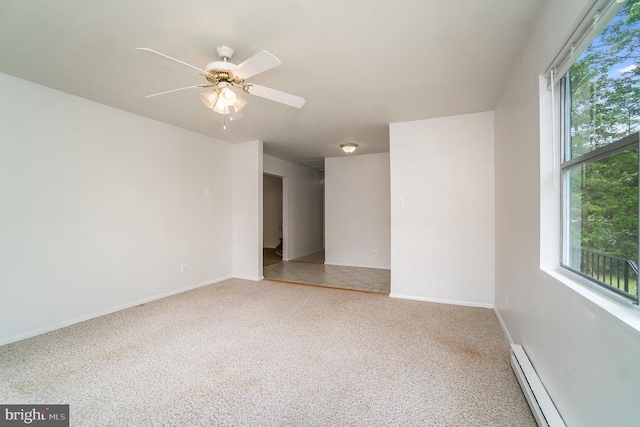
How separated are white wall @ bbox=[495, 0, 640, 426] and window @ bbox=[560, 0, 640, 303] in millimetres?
115

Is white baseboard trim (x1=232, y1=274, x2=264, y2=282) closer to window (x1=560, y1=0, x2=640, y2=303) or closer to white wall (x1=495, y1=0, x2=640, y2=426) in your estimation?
white wall (x1=495, y1=0, x2=640, y2=426)

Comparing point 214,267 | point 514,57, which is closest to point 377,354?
point 514,57

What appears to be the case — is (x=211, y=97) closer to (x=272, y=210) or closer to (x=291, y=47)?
(x=291, y=47)

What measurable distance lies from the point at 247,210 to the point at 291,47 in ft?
10.7

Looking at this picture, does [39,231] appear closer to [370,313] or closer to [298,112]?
[298,112]

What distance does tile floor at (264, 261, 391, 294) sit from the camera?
171 inches

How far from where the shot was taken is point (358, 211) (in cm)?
590

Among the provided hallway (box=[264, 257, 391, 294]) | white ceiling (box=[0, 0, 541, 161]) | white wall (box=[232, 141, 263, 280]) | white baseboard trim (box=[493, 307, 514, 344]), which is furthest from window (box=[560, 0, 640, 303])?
white wall (box=[232, 141, 263, 280])

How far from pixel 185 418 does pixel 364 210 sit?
4.85 metres

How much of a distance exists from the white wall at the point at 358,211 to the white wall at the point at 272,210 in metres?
2.77

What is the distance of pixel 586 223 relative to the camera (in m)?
1.31

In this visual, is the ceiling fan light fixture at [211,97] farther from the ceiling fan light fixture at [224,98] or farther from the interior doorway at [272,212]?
the interior doorway at [272,212]

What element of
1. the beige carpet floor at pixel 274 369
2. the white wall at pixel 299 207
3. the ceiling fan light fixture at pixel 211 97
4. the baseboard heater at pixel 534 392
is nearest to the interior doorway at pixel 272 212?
the white wall at pixel 299 207

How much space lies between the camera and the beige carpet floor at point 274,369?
1546 mm
